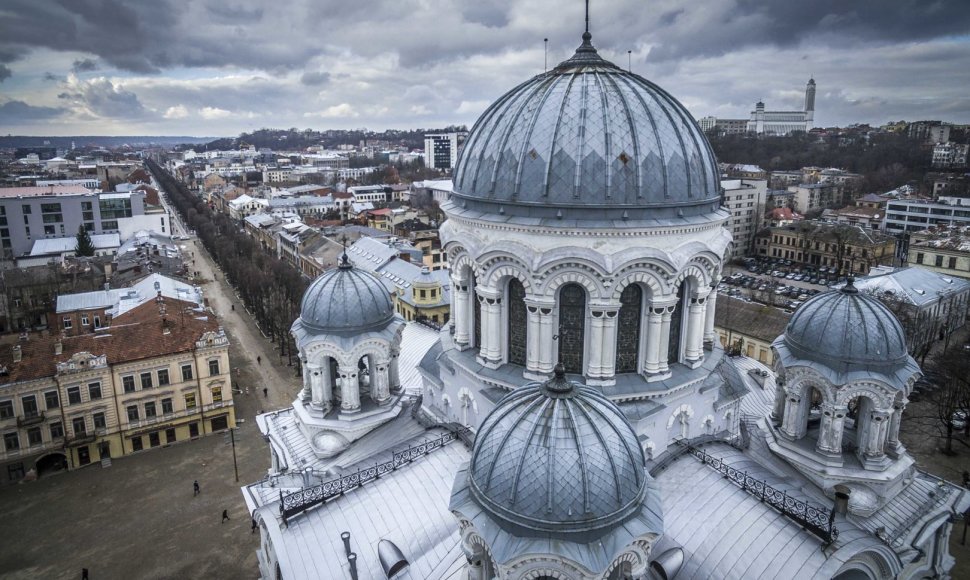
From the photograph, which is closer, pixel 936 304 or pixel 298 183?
pixel 936 304

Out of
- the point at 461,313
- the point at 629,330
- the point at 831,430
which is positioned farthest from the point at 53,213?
the point at 831,430

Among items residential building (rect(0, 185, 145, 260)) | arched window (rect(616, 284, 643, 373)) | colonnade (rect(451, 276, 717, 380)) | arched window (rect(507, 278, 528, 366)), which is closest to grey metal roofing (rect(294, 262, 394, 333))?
colonnade (rect(451, 276, 717, 380))

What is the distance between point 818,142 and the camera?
556 feet

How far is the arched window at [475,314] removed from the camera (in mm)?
19047

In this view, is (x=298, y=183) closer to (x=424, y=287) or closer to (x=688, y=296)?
(x=424, y=287)

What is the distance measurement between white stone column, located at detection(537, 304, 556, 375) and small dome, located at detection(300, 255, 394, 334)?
6960mm

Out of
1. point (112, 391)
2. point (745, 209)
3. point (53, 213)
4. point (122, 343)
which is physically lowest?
point (112, 391)

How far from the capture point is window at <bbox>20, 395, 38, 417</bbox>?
1234 inches

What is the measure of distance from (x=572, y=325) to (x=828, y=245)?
7415 cm

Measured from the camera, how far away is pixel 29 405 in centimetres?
3152

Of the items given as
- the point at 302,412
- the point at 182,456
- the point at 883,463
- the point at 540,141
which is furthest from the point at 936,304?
the point at 182,456

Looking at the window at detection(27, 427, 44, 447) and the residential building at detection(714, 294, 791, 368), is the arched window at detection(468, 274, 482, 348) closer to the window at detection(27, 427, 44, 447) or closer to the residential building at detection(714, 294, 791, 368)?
→ the window at detection(27, 427, 44, 447)

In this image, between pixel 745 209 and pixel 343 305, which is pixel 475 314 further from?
pixel 745 209

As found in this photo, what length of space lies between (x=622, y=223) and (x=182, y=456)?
102 ft
